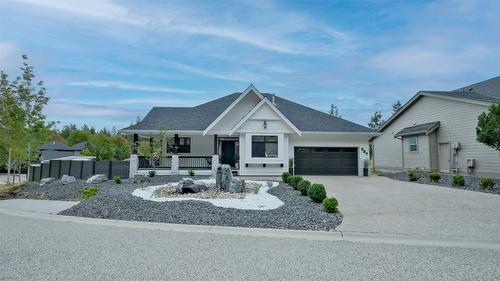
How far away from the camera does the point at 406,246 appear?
5.78m

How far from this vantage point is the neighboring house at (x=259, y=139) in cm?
2062

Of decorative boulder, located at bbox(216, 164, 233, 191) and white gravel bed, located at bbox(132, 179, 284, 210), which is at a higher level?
decorative boulder, located at bbox(216, 164, 233, 191)

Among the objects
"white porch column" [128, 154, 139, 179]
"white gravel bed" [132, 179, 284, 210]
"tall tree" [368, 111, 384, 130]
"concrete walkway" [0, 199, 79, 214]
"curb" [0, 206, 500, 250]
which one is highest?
"tall tree" [368, 111, 384, 130]

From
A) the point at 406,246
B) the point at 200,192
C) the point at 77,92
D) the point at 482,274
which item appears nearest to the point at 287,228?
the point at 406,246

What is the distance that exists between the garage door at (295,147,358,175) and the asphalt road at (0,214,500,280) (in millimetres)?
16127

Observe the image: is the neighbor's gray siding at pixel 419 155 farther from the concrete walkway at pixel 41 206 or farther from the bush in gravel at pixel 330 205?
the concrete walkway at pixel 41 206

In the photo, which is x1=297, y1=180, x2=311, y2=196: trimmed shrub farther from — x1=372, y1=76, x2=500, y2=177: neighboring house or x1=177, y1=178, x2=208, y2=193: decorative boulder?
x1=372, y1=76, x2=500, y2=177: neighboring house

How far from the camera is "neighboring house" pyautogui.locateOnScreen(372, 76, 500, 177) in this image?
60.5 feet

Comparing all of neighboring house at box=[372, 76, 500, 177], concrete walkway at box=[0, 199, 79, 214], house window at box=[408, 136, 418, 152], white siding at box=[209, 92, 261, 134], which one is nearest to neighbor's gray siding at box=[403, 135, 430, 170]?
neighboring house at box=[372, 76, 500, 177]

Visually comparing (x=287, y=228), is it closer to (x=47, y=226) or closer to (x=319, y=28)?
(x=47, y=226)

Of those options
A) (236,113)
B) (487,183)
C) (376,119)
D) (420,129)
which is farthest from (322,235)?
(376,119)

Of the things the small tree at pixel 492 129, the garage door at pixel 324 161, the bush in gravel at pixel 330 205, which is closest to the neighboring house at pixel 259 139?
the garage door at pixel 324 161

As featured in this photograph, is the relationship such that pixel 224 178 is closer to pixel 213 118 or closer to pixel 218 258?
pixel 218 258

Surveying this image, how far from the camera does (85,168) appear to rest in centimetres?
1992
